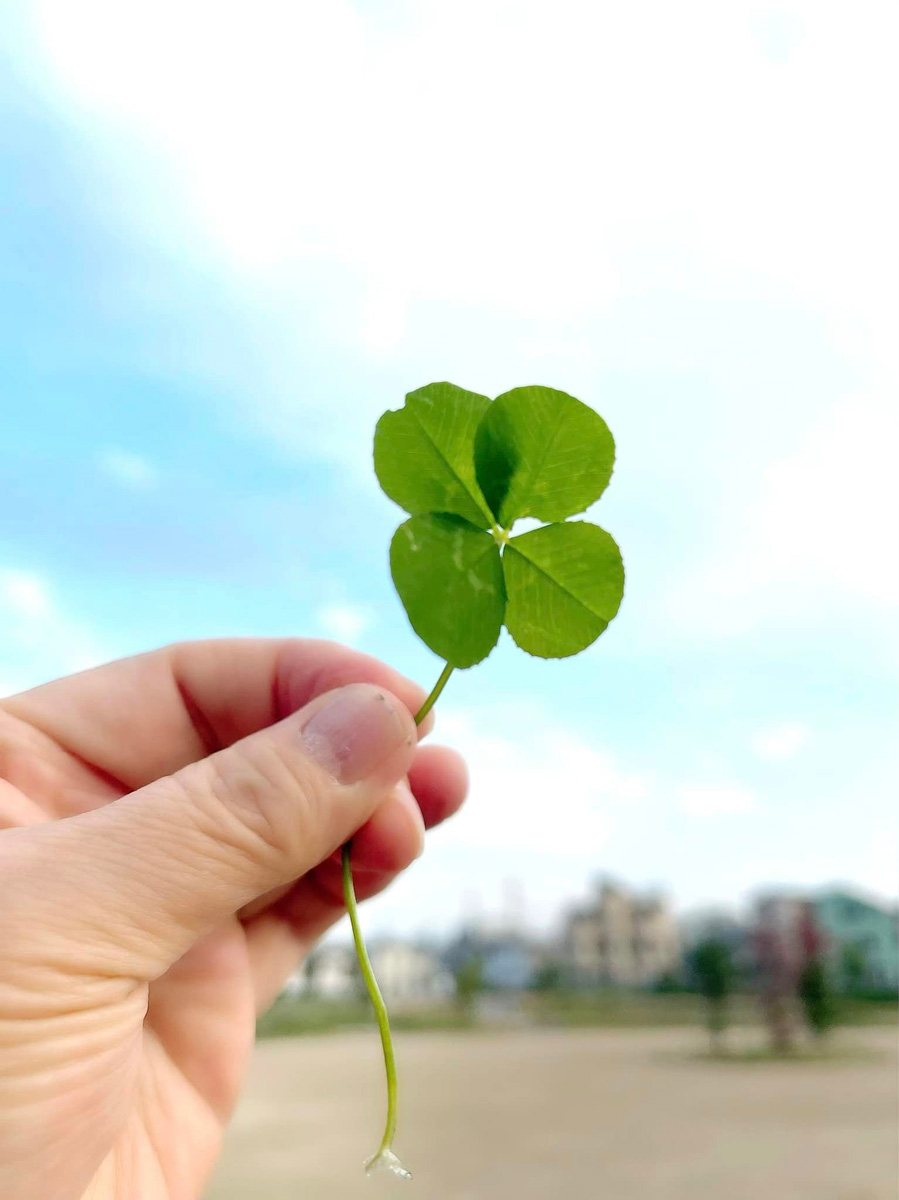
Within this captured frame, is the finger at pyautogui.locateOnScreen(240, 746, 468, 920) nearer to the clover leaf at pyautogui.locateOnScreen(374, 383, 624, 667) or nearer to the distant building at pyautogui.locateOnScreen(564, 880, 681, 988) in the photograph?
the clover leaf at pyautogui.locateOnScreen(374, 383, 624, 667)

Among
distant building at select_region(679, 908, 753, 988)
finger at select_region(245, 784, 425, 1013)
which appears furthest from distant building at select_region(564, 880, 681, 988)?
finger at select_region(245, 784, 425, 1013)

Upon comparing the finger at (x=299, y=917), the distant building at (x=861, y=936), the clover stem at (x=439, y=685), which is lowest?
the finger at (x=299, y=917)

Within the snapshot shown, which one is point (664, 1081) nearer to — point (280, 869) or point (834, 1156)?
point (834, 1156)

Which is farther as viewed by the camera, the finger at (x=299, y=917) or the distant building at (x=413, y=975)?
the distant building at (x=413, y=975)

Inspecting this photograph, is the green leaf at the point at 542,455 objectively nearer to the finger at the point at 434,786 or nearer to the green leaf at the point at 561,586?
the green leaf at the point at 561,586

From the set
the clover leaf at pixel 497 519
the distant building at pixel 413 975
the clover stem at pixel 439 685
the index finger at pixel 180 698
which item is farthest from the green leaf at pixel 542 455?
the distant building at pixel 413 975

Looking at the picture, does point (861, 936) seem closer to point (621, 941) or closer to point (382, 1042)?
point (621, 941)
